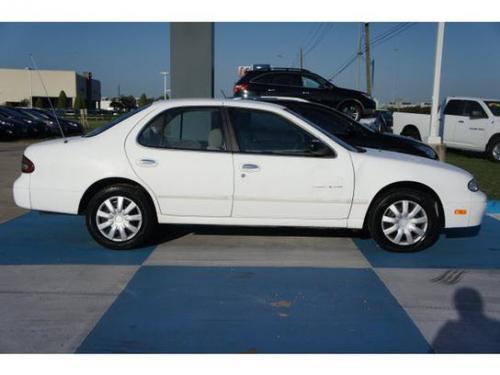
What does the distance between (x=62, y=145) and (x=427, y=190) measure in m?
3.92

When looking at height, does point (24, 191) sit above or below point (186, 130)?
below

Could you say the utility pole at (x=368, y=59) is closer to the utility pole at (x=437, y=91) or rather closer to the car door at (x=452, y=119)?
the car door at (x=452, y=119)

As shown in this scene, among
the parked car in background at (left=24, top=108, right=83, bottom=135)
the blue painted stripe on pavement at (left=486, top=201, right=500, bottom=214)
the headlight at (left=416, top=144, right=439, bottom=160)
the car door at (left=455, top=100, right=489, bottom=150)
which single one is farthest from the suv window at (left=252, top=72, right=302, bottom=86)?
the parked car in background at (left=24, top=108, right=83, bottom=135)

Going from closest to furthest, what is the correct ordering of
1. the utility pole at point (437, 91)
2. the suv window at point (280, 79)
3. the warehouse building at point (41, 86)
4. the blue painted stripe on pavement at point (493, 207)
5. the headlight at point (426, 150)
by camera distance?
the blue painted stripe on pavement at point (493, 207) → the headlight at point (426, 150) → the utility pole at point (437, 91) → the suv window at point (280, 79) → the warehouse building at point (41, 86)

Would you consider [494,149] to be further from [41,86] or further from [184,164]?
[41,86]

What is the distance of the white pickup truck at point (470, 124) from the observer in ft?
49.9

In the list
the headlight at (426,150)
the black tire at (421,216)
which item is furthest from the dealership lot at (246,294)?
the headlight at (426,150)

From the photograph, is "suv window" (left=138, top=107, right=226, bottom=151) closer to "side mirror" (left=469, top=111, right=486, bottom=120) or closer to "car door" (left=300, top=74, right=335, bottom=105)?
"car door" (left=300, top=74, right=335, bottom=105)

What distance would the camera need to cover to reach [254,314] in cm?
380

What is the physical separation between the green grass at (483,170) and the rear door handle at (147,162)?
6.20 meters

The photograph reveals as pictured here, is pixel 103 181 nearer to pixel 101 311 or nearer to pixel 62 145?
pixel 62 145

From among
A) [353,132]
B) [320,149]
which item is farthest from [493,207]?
[320,149]

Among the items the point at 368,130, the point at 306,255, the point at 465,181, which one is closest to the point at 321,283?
the point at 306,255

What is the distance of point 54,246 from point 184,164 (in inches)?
69.2
